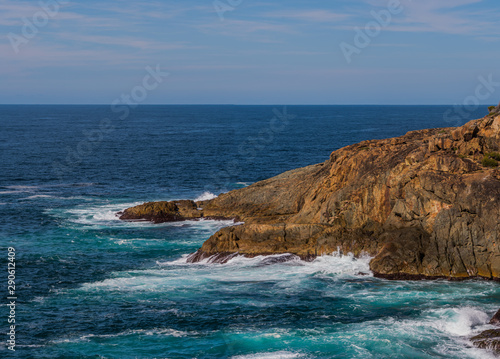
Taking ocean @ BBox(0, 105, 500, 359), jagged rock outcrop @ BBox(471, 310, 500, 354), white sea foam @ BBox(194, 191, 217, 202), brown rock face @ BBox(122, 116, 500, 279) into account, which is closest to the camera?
jagged rock outcrop @ BBox(471, 310, 500, 354)

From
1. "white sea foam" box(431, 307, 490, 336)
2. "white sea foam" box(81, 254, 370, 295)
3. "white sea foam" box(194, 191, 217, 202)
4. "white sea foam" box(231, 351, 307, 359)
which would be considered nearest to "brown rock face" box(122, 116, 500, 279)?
"white sea foam" box(81, 254, 370, 295)

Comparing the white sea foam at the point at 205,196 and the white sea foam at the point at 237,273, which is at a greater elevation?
the white sea foam at the point at 205,196

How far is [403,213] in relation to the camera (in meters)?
50.6

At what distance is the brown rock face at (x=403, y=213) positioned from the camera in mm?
46719

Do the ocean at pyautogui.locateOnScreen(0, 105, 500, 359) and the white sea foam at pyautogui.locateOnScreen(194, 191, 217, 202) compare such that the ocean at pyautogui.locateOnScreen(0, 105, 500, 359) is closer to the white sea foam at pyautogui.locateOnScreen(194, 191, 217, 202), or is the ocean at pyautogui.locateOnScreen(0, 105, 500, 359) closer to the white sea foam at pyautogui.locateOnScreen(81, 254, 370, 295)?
the white sea foam at pyautogui.locateOnScreen(81, 254, 370, 295)

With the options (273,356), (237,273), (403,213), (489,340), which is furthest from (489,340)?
(237,273)

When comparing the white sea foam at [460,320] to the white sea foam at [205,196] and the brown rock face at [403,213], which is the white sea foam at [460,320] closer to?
the brown rock face at [403,213]

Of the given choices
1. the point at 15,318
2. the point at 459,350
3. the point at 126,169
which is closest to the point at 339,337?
the point at 459,350

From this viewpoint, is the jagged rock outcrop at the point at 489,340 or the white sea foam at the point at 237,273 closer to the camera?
the jagged rock outcrop at the point at 489,340

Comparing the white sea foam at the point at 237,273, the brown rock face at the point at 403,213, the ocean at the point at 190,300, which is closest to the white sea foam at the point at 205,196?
the ocean at the point at 190,300

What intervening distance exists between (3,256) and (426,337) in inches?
1545

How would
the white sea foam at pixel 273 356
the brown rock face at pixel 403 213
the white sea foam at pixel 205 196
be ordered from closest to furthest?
the white sea foam at pixel 273 356, the brown rock face at pixel 403 213, the white sea foam at pixel 205 196

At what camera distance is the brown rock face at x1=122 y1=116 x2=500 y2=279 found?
46.7 metres

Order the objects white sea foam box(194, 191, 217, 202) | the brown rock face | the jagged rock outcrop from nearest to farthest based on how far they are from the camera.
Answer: the jagged rock outcrop, the brown rock face, white sea foam box(194, 191, 217, 202)
